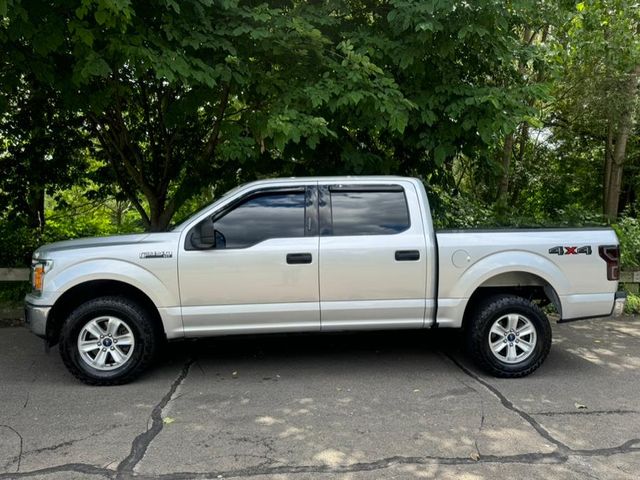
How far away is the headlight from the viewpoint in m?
5.01

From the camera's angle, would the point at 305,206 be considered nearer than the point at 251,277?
No

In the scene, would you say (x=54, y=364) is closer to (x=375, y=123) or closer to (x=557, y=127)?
(x=375, y=123)

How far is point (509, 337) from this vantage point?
17.4 ft

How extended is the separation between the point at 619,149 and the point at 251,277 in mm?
10762

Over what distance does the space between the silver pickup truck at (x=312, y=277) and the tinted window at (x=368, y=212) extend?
0.01 meters

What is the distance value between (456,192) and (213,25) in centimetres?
452

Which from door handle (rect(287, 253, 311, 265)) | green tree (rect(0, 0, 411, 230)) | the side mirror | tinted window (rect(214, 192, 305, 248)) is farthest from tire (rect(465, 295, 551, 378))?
the side mirror

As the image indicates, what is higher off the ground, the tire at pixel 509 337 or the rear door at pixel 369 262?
the rear door at pixel 369 262

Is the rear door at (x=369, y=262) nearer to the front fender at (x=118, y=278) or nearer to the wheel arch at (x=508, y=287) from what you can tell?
the wheel arch at (x=508, y=287)

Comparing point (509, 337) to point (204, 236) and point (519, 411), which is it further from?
point (204, 236)

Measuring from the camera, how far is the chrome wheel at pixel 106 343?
5004mm

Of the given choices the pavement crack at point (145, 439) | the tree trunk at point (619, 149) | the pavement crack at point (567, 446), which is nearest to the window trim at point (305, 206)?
the pavement crack at point (145, 439)

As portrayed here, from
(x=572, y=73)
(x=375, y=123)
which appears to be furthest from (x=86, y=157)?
(x=572, y=73)

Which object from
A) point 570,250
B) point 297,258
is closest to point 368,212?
point 297,258
